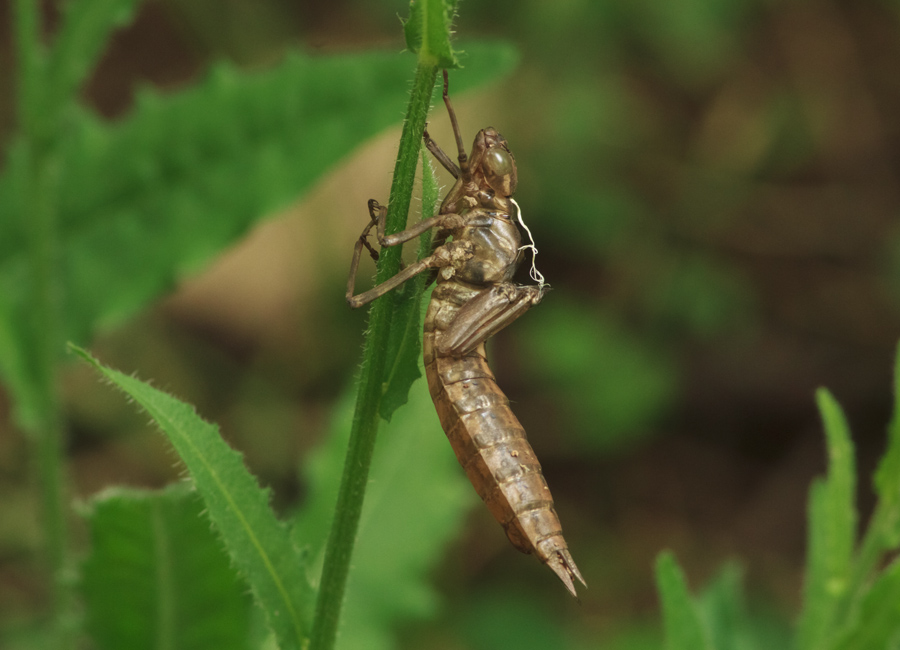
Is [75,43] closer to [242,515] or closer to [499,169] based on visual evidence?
[499,169]

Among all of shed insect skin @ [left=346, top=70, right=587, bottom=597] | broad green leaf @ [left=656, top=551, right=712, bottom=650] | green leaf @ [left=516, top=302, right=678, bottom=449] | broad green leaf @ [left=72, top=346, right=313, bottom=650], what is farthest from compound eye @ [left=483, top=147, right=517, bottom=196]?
green leaf @ [left=516, top=302, right=678, bottom=449]

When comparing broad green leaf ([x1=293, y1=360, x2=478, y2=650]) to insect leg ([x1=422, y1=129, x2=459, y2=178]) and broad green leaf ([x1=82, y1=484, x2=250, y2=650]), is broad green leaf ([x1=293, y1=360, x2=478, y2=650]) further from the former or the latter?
insect leg ([x1=422, y1=129, x2=459, y2=178])

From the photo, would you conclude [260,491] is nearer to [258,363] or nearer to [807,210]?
[258,363]

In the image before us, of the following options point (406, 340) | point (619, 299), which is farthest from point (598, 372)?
point (406, 340)

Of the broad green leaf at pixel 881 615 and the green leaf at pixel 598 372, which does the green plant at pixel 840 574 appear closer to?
the broad green leaf at pixel 881 615

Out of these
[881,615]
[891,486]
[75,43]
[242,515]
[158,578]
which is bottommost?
[881,615]

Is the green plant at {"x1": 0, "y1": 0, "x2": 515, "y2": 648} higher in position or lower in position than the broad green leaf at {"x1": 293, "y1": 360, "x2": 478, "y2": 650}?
higher
